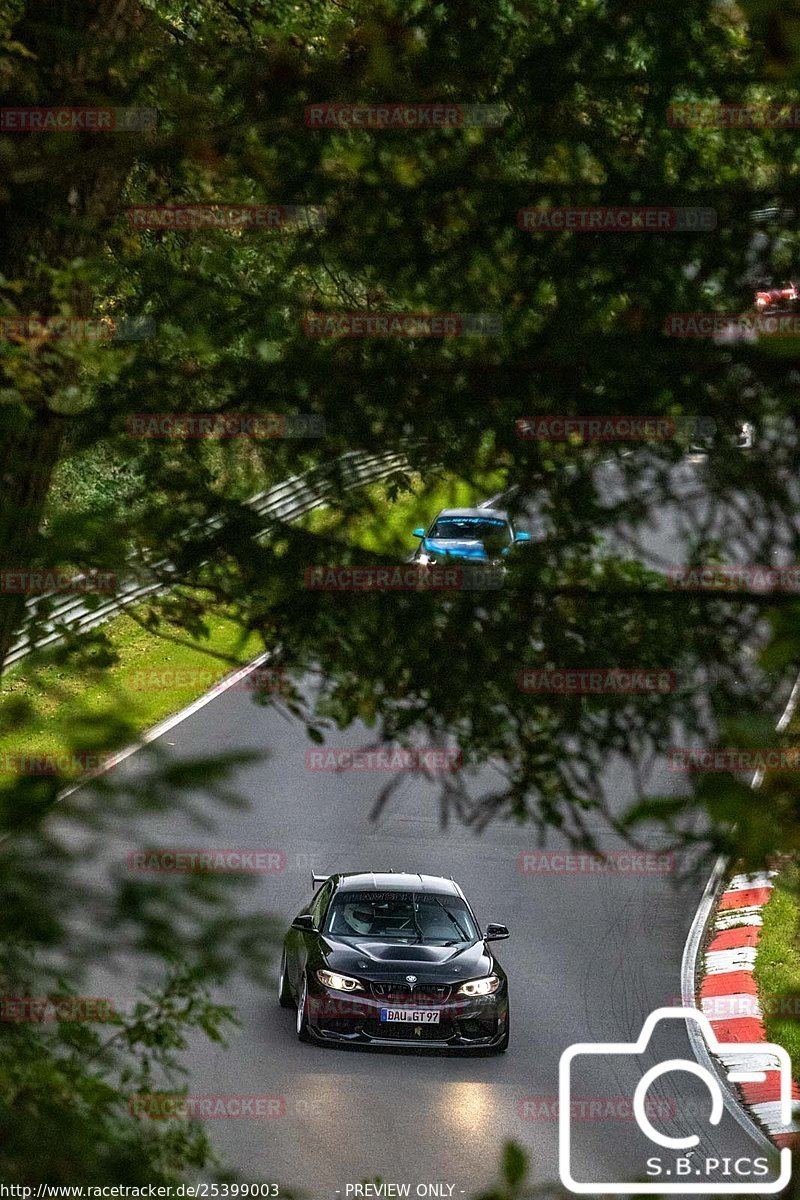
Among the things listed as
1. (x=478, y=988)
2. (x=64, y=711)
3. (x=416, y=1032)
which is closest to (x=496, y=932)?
(x=478, y=988)

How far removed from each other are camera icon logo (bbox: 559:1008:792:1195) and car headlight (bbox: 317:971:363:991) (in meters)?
1.84

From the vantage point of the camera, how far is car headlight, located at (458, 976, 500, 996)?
1266 centimetres

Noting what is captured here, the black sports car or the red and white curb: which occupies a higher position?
the black sports car

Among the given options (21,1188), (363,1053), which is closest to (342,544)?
(21,1188)

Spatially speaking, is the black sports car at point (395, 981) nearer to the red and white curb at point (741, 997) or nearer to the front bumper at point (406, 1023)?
the front bumper at point (406, 1023)

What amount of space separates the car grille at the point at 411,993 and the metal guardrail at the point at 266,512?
782 cm

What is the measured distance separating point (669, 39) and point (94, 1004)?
3467 mm

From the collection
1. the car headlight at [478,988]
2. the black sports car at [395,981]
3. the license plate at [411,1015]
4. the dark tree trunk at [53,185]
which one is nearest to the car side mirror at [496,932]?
the black sports car at [395,981]

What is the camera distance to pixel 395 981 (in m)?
12.7

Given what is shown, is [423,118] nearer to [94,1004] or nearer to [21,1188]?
[94,1004]

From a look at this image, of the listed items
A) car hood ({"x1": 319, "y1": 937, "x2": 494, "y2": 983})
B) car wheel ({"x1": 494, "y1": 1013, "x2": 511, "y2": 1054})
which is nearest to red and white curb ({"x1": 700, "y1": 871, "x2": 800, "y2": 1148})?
car wheel ({"x1": 494, "y1": 1013, "x2": 511, "y2": 1054})

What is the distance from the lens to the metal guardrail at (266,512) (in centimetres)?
460

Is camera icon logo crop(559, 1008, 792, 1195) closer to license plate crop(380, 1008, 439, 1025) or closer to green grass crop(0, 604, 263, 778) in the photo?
license plate crop(380, 1008, 439, 1025)

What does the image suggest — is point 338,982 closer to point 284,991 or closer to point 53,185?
point 284,991
